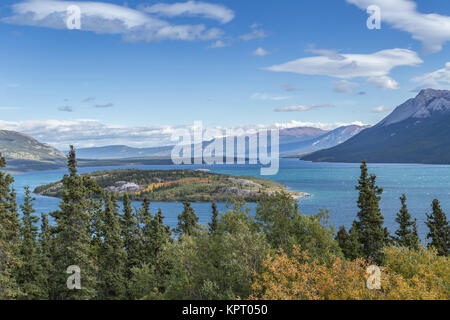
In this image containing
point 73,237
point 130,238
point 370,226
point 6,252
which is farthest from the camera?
point 130,238

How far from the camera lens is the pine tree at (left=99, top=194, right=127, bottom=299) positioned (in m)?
54.3

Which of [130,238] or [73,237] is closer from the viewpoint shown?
[73,237]

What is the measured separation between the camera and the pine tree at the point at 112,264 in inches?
2138

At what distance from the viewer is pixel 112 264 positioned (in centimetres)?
5631

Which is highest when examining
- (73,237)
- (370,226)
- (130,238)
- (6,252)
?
(6,252)

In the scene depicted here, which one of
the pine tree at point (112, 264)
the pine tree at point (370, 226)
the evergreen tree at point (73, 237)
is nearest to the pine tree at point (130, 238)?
the pine tree at point (112, 264)

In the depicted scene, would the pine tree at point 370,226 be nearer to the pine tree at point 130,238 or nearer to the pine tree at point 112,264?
the pine tree at point 130,238

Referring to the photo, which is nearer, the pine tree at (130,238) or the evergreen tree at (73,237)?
the evergreen tree at (73,237)

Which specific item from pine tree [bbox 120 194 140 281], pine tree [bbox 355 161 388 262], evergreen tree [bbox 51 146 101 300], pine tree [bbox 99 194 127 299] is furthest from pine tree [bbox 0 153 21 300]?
pine tree [bbox 355 161 388 262]

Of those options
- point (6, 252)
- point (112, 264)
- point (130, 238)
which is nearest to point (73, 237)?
point (6, 252)

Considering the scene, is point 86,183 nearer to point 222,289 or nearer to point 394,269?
point 222,289

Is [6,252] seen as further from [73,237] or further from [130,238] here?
[130,238]
